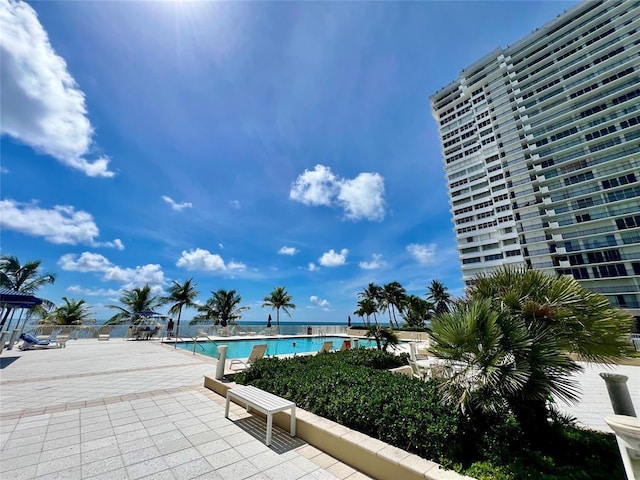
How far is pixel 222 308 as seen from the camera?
27.9m

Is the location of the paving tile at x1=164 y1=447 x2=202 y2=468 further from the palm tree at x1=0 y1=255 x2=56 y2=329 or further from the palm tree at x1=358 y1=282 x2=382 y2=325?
the palm tree at x1=358 y1=282 x2=382 y2=325

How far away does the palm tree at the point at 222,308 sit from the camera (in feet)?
91.4

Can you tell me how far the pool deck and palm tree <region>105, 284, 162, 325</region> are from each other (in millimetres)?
17159

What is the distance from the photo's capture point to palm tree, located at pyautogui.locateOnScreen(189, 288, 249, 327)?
91.4 ft

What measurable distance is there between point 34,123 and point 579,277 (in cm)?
5361

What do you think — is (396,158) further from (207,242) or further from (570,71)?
(570,71)

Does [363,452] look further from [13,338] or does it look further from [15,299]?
[13,338]

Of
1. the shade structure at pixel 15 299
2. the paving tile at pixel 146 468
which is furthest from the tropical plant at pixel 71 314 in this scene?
the paving tile at pixel 146 468

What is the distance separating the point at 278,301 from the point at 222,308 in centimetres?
670

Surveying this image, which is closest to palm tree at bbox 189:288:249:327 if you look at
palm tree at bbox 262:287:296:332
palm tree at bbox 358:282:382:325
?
palm tree at bbox 262:287:296:332

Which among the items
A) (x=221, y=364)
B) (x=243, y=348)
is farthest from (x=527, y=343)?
(x=243, y=348)

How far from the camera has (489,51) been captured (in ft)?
167

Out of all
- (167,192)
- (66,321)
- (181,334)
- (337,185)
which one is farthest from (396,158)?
(66,321)

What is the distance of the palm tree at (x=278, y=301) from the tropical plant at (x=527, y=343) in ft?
97.0
